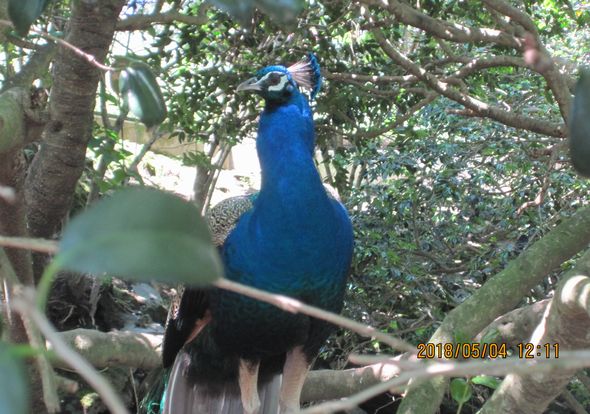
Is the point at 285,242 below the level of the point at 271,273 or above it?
above

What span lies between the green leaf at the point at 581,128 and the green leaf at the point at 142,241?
0.28 m

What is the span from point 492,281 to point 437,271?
4.76 ft

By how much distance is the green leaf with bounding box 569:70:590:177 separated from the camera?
22.4 inches

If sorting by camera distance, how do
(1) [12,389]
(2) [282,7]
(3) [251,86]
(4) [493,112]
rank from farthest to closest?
(4) [493,112], (3) [251,86], (2) [282,7], (1) [12,389]

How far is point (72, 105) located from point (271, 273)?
32.0 inches

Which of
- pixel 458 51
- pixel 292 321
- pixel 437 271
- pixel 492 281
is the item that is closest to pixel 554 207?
pixel 437 271

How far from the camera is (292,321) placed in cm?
255

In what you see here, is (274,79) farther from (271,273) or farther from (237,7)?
(237,7)

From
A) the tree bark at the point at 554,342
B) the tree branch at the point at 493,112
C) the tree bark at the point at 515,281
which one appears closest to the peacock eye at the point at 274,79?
the tree branch at the point at 493,112

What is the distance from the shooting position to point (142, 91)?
984mm

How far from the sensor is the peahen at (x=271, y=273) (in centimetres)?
240

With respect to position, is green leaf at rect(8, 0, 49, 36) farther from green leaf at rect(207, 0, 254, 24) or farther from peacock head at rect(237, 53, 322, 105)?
peacock head at rect(237, 53, 322, 105)
